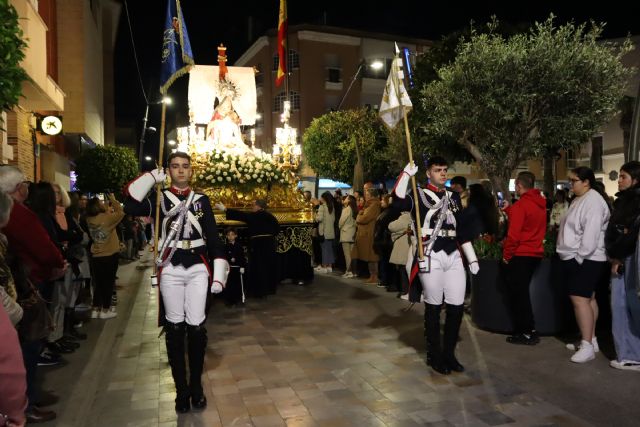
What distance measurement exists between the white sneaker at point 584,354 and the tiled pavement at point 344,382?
12 cm

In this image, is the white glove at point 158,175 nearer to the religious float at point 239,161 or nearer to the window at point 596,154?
the religious float at point 239,161

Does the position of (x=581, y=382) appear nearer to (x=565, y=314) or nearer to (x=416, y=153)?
(x=565, y=314)

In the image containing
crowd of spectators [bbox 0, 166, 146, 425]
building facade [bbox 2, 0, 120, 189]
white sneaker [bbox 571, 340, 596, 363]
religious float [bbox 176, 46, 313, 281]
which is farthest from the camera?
religious float [bbox 176, 46, 313, 281]

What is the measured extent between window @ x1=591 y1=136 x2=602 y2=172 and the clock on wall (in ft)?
93.0

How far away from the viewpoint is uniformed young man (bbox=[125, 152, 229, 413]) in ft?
15.3

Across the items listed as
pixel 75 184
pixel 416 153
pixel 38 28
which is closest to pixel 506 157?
pixel 416 153

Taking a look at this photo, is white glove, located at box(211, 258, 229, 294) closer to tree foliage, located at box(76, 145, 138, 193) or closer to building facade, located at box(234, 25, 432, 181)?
tree foliage, located at box(76, 145, 138, 193)

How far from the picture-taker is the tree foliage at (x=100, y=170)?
63.5ft

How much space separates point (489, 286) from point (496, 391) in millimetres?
2216

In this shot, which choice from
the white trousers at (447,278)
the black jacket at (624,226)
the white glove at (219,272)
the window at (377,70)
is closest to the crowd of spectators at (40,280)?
the white glove at (219,272)

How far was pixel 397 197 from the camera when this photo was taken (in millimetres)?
5570

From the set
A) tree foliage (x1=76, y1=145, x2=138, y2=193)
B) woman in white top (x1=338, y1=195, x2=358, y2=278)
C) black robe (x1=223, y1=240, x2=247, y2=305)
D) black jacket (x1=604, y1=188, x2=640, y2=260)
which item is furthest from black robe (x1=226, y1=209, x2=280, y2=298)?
tree foliage (x1=76, y1=145, x2=138, y2=193)

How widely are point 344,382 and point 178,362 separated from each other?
5.23 ft

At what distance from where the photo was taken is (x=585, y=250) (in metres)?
5.79
